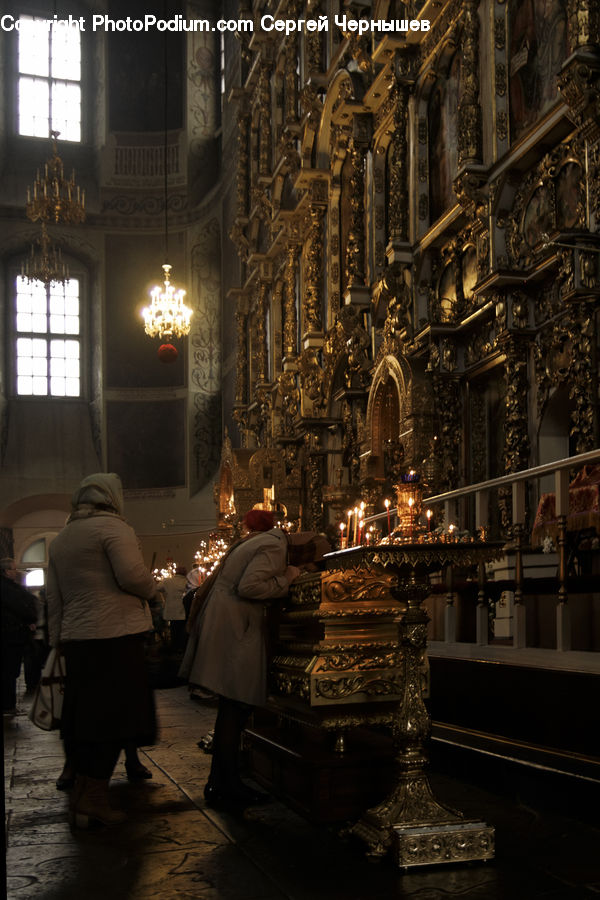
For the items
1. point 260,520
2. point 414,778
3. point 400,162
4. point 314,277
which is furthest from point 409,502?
point 314,277

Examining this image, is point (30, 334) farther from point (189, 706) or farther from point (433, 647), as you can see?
point (433, 647)

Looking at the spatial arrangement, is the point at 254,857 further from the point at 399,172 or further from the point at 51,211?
the point at 51,211

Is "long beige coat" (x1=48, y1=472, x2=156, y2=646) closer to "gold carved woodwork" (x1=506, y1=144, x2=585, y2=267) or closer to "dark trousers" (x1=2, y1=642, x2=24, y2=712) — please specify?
"dark trousers" (x1=2, y1=642, x2=24, y2=712)

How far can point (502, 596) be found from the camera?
6496mm

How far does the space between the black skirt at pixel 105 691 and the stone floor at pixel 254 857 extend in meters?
0.43

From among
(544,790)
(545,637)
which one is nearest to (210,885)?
(544,790)

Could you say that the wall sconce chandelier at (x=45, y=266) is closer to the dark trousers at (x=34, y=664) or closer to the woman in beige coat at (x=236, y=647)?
the dark trousers at (x=34, y=664)

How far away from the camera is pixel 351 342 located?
13.4 metres

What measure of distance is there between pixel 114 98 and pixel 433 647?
23.8 m

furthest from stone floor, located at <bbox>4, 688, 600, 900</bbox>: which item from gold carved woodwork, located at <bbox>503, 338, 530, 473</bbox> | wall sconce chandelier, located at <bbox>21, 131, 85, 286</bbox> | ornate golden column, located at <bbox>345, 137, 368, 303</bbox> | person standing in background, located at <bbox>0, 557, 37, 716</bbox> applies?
wall sconce chandelier, located at <bbox>21, 131, 85, 286</bbox>

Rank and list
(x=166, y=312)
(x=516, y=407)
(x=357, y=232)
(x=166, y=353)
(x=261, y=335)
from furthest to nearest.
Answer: (x=261, y=335)
(x=166, y=312)
(x=166, y=353)
(x=357, y=232)
(x=516, y=407)

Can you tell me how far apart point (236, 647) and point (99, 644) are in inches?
28.0

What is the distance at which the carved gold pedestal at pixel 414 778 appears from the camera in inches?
143

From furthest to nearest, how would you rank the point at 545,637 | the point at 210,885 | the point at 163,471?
the point at 163,471 < the point at 545,637 < the point at 210,885
